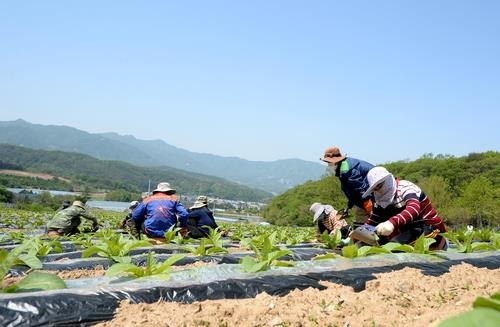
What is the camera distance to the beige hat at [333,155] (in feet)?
20.2

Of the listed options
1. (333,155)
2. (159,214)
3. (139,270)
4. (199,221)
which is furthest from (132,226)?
(139,270)

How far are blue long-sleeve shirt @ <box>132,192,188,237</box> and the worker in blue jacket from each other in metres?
2.73

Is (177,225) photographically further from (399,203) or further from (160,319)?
(160,319)

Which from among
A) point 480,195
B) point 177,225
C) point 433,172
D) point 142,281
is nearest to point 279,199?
point 433,172

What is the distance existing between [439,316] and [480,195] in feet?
154

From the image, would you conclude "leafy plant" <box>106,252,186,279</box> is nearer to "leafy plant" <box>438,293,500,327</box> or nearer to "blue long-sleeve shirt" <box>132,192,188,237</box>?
"leafy plant" <box>438,293,500,327</box>

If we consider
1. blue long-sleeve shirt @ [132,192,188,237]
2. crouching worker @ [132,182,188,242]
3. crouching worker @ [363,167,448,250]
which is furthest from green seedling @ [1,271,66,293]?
blue long-sleeve shirt @ [132,192,188,237]

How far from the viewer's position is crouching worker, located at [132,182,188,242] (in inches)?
286

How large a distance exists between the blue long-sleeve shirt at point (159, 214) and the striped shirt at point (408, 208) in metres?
3.54

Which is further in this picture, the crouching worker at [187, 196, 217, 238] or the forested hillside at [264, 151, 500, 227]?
the forested hillside at [264, 151, 500, 227]

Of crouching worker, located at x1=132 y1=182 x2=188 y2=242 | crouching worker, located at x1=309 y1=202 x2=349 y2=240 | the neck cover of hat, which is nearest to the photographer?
the neck cover of hat

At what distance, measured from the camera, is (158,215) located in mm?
7273

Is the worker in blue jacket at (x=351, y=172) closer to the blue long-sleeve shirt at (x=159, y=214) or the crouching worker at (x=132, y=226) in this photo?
the blue long-sleeve shirt at (x=159, y=214)

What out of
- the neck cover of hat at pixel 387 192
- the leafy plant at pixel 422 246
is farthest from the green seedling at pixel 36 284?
the neck cover of hat at pixel 387 192
